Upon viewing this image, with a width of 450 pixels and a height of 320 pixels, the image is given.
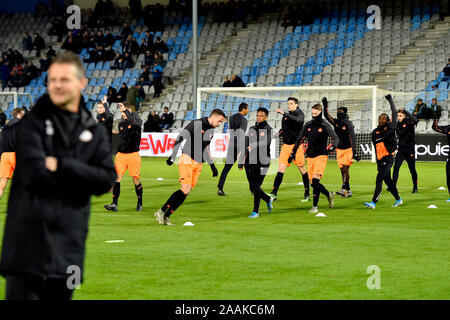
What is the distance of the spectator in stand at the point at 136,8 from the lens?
46469 millimetres

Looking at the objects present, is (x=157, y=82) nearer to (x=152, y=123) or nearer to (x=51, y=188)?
(x=152, y=123)

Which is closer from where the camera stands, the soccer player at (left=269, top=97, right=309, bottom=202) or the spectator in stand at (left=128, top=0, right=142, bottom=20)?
the soccer player at (left=269, top=97, right=309, bottom=202)

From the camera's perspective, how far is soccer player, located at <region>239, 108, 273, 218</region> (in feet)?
46.3

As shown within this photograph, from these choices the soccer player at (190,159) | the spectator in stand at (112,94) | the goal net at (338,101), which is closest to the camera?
the soccer player at (190,159)

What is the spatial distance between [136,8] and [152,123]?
1449cm

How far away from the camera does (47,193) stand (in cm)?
406

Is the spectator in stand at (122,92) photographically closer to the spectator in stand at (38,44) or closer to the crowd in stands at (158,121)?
the crowd in stands at (158,121)

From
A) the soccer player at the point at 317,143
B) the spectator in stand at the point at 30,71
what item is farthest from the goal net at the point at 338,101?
the soccer player at the point at 317,143

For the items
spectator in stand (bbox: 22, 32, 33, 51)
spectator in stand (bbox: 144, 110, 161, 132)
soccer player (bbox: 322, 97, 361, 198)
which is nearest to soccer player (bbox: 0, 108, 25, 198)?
soccer player (bbox: 322, 97, 361, 198)

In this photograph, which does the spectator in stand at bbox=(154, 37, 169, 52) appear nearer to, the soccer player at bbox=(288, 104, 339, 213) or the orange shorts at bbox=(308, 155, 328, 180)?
the soccer player at bbox=(288, 104, 339, 213)

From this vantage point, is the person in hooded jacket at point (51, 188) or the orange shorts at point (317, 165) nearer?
the person in hooded jacket at point (51, 188)

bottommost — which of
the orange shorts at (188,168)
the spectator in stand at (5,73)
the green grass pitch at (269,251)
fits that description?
the green grass pitch at (269,251)

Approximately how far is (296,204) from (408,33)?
22761 millimetres

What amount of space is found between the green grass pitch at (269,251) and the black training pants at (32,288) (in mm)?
2965
